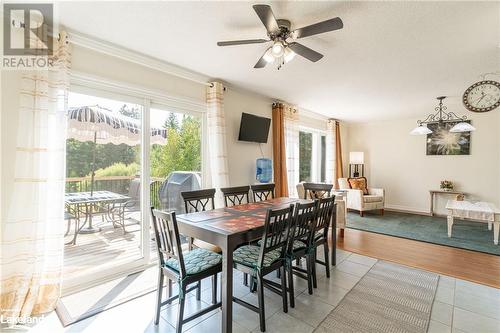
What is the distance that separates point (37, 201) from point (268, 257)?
2.09 metres

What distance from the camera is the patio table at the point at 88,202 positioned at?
2.56 m

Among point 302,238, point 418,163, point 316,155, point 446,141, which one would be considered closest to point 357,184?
point 316,155

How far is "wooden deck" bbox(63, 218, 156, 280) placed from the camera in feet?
8.39

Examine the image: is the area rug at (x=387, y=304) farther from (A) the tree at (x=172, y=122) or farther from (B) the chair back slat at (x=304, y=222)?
(A) the tree at (x=172, y=122)

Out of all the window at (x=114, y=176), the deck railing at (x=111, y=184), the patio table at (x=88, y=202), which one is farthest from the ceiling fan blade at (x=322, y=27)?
the patio table at (x=88, y=202)

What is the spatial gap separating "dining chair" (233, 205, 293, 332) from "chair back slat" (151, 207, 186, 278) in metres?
0.55

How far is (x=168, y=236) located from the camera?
1.82 m

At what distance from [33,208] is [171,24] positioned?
6.74ft

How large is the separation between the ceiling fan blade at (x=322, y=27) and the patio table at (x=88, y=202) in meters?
2.65

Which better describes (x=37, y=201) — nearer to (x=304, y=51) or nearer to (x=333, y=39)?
(x=304, y=51)

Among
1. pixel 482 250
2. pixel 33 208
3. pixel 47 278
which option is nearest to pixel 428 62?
pixel 482 250

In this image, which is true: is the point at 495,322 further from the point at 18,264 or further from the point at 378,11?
the point at 18,264

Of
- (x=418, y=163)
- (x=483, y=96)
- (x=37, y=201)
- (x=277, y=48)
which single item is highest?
(x=277, y=48)

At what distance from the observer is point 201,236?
6.45 feet
